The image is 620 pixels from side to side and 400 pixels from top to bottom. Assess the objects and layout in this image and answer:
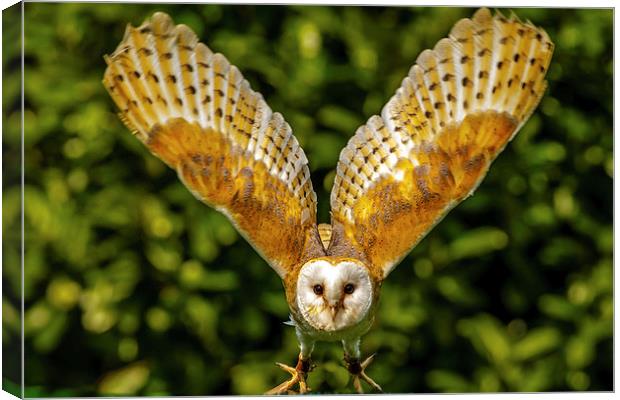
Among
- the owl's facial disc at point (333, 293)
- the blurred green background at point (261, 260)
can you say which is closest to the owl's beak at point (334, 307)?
the owl's facial disc at point (333, 293)

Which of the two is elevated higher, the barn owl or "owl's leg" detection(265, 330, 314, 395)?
the barn owl

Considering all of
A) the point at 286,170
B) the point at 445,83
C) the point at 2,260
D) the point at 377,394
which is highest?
the point at 445,83

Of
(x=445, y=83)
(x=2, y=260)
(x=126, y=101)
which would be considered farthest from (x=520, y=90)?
(x=2, y=260)

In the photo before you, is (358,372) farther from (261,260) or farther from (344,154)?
(344,154)

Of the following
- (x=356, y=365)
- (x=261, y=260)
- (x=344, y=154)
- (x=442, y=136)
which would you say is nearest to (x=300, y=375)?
(x=356, y=365)

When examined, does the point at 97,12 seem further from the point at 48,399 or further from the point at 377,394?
the point at 377,394

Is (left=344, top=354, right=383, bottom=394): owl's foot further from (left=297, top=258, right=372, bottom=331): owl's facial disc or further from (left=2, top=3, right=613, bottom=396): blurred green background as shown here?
(left=297, top=258, right=372, bottom=331): owl's facial disc

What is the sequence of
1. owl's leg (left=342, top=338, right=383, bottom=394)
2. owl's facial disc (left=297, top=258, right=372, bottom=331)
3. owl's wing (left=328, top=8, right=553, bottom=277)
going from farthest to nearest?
owl's leg (left=342, top=338, right=383, bottom=394) < owl's wing (left=328, top=8, right=553, bottom=277) < owl's facial disc (left=297, top=258, right=372, bottom=331)

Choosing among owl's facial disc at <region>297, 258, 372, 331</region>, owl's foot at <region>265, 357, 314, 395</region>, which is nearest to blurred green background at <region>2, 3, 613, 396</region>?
owl's foot at <region>265, 357, 314, 395</region>
